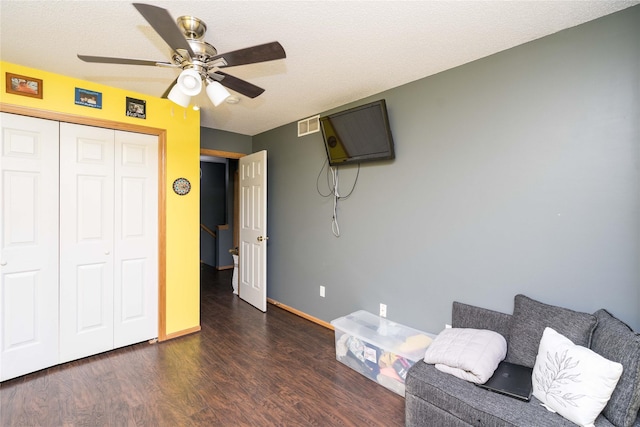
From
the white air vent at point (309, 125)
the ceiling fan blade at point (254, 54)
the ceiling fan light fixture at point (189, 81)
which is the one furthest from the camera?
the white air vent at point (309, 125)

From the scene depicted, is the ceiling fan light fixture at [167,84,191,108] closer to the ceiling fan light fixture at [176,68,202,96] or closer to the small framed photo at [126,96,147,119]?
the ceiling fan light fixture at [176,68,202,96]

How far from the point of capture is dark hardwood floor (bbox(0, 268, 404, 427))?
195cm

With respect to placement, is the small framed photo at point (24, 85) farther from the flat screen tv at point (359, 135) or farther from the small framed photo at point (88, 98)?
the flat screen tv at point (359, 135)

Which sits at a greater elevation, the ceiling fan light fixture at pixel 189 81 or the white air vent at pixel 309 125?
the white air vent at pixel 309 125

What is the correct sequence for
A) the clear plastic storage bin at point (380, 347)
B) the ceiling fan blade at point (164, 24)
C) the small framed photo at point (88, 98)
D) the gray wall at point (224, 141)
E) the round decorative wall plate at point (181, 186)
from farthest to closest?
the gray wall at point (224, 141) → the round decorative wall plate at point (181, 186) → the small framed photo at point (88, 98) → the clear plastic storage bin at point (380, 347) → the ceiling fan blade at point (164, 24)

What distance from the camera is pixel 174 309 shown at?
3107mm

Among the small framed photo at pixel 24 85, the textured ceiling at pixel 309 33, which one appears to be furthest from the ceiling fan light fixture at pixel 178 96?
the small framed photo at pixel 24 85

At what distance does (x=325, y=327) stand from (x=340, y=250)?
0.92 metres

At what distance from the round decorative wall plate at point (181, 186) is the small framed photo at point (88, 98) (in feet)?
2.92

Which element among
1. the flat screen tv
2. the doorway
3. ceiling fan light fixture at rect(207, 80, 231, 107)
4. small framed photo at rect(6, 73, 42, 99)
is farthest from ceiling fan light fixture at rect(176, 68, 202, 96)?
the doorway

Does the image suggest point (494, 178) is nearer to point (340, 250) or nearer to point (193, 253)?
point (340, 250)

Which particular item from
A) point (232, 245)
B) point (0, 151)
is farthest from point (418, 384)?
point (232, 245)

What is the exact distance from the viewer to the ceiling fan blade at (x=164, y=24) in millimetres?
1146

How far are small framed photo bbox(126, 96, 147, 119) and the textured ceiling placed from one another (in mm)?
227
